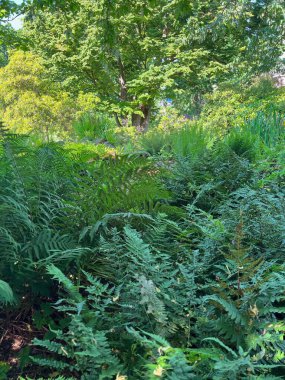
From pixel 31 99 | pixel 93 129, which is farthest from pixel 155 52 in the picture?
pixel 93 129

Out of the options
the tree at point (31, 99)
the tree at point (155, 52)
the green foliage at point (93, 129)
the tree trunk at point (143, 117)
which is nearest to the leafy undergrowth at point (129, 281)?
the green foliage at point (93, 129)

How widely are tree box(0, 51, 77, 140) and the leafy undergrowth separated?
1079cm

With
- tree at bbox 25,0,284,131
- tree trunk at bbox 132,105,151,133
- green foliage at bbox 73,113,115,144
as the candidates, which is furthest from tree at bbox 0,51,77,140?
green foliage at bbox 73,113,115,144

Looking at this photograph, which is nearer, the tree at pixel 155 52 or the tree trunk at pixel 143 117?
the tree at pixel 155 52

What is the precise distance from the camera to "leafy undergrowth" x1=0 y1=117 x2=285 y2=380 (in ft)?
3.24

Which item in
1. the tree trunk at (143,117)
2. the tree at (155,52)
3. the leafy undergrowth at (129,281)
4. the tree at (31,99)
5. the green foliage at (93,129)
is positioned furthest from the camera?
the tree trunk at (143,117)

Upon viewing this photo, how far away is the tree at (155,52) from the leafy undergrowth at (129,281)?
13076mm

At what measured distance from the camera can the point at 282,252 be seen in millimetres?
1490

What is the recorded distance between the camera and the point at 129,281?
48.0 inches

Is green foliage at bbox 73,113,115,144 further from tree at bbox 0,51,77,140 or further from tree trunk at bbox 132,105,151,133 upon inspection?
tree trunk at bbox 132,105,151,133

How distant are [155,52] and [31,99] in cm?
645

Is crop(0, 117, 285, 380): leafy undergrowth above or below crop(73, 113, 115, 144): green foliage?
above

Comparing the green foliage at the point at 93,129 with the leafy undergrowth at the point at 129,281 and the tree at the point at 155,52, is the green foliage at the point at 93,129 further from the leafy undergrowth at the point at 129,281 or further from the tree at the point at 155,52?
the tree at the point at 155,52

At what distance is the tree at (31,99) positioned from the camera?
12672 mm
